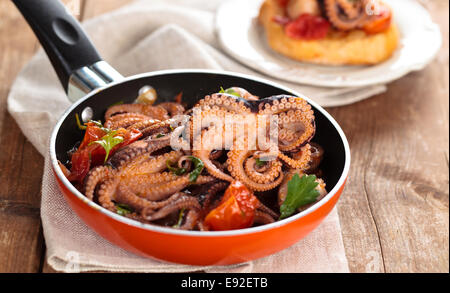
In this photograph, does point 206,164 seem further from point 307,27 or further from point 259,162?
point 307,27

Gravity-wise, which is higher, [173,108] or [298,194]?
[298,194]

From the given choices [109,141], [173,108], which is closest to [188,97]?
[173,108]

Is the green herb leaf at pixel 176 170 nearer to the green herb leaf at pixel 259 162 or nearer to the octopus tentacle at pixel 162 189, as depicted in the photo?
the octopus tentacle at pixel 162 189

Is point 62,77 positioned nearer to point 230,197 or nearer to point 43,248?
point 43,248

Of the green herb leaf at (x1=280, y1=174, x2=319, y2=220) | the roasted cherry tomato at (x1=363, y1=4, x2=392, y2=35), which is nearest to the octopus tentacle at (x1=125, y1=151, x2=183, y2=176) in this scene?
the green herb leaf at (x1=280, y1=174, x2=319, y2=220)

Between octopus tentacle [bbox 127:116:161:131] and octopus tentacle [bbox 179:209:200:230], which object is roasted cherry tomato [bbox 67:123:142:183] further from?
octopus tentacle [bbox 179:209:200:230]

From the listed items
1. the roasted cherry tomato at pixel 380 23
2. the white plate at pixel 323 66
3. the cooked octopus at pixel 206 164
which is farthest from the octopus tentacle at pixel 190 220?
the roasted cherry tomato at pixel 380 23

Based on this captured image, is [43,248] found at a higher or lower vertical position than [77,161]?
lower
